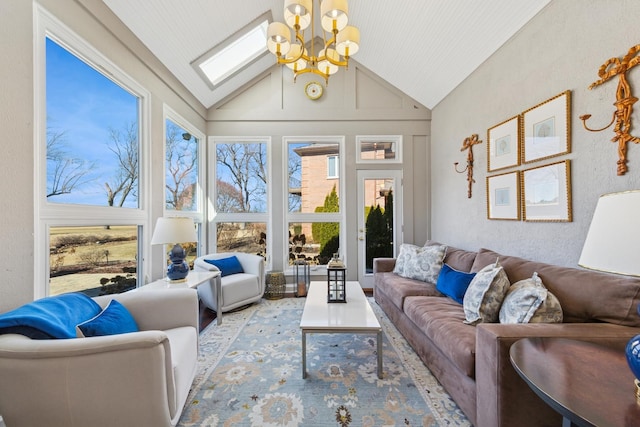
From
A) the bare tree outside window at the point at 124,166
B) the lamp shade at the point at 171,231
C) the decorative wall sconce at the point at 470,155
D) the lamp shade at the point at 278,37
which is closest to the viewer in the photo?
the lamp shade at the point at 278,37

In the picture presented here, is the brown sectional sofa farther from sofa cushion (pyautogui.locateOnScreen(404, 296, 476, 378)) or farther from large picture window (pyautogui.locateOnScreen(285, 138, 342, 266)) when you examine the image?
large picture window (pyautogui.locateOnScreen(285, 138, 342, 266))

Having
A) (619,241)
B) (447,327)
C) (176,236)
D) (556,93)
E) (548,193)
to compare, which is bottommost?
(447,327)

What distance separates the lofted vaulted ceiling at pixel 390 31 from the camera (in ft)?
8.22

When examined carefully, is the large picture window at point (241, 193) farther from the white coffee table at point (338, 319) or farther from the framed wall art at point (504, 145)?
the framed wall art at point (504, 145)

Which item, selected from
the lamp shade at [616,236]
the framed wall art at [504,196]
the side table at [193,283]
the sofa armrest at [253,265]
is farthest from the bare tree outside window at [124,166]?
the framed wall art at [504,196]

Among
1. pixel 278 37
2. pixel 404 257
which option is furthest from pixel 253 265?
pixel 278 37

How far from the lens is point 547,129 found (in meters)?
2.19

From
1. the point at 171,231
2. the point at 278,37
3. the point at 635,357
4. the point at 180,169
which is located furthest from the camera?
the point at 180,169

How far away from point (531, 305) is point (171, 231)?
2790 mm

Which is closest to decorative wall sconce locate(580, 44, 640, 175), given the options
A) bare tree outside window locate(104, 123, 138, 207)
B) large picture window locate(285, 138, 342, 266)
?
large picture window locate(285, 138, 342, 266)

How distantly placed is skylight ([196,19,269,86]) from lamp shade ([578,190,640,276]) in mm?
3836

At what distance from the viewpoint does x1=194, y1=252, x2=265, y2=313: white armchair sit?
10.7ft

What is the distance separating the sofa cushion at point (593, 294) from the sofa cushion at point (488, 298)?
250 millimetres

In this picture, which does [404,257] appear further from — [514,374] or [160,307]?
[160,307]
